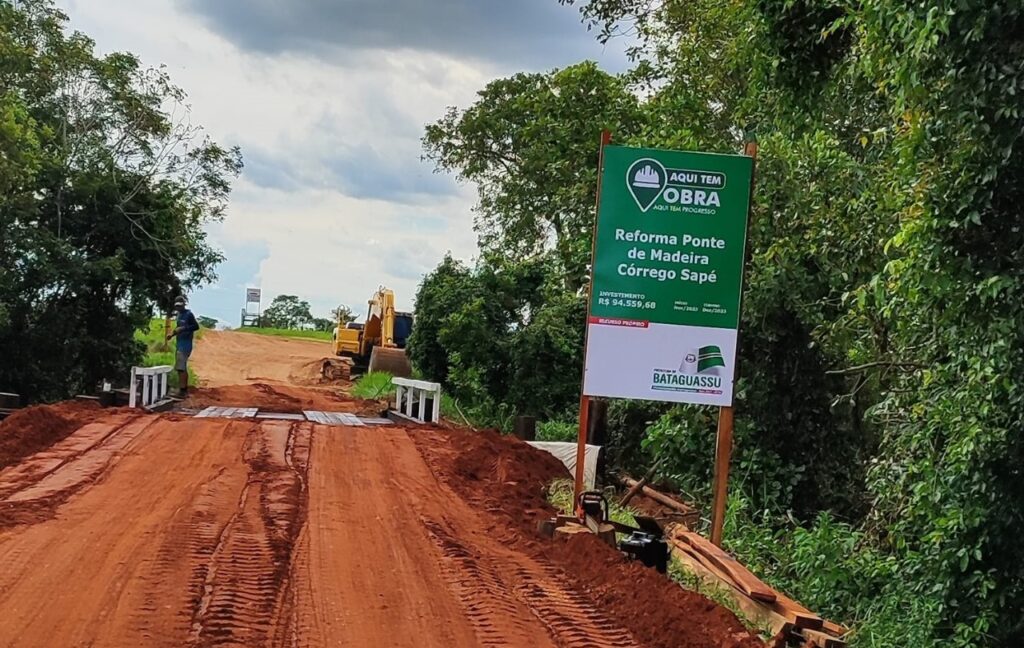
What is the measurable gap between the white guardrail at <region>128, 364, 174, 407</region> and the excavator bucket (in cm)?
1122

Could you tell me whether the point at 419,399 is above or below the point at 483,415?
above

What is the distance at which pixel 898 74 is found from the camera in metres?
6.11

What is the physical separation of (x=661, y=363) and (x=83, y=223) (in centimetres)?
1875

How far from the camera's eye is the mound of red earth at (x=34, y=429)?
36.7 feet

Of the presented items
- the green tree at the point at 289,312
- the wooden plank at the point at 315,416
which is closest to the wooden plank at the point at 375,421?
the wooden plank at the point at 315,416

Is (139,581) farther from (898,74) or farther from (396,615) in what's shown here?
(898,74)

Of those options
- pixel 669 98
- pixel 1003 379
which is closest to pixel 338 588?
pixel 1003 379

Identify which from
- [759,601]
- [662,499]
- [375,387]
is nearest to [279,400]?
[375,387]

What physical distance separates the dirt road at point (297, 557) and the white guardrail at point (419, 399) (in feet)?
14.1

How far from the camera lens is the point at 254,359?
44.5m

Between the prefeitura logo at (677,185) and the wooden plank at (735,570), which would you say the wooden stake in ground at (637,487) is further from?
the prefeitura logo at (677,185)

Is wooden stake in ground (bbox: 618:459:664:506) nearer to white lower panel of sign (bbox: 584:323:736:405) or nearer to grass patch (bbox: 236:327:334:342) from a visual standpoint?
white lower panel of sign (bbox: 584:323:736:405)

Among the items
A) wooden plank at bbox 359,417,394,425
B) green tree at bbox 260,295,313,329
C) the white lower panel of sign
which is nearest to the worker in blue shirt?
wooden plank at bbox 359,417,394,425

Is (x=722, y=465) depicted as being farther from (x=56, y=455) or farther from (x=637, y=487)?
(x=56, y=455)
